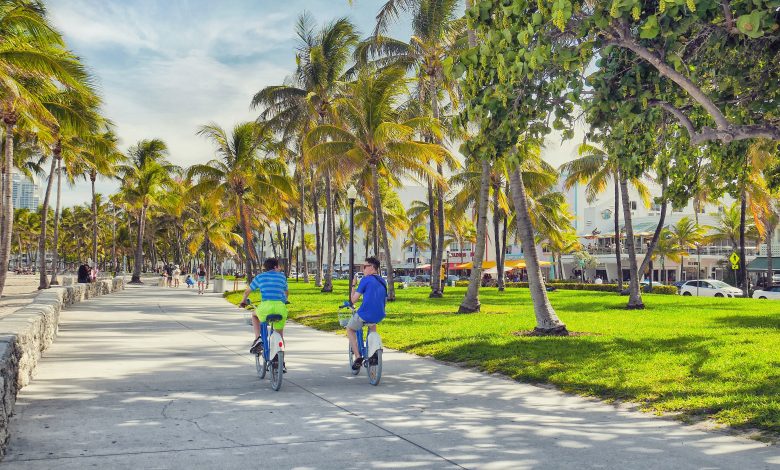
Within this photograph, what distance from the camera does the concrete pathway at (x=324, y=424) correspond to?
202 inches

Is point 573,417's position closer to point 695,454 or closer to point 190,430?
point 695,454

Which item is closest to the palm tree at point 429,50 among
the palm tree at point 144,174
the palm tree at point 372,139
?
the palm tree at point 372,139

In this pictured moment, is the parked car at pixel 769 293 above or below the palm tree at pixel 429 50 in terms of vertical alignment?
below

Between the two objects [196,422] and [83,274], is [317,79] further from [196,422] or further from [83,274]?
[196,422]

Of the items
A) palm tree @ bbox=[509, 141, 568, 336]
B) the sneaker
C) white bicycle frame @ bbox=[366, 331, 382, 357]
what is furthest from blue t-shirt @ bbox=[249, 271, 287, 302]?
palm tree @ bbox=[509, 141, 568, 336]

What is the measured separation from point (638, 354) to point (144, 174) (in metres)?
45.2

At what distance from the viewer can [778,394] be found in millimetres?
7379

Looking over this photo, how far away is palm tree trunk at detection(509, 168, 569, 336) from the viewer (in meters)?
13.9

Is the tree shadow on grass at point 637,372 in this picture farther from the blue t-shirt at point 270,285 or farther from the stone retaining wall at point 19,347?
the stone retaining wall at point 19,347

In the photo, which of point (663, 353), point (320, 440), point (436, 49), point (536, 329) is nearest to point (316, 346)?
point (536, 329)

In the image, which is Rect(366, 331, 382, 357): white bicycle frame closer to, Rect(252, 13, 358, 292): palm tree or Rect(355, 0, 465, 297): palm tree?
Rect(355, 0, 465, 297): palm tree

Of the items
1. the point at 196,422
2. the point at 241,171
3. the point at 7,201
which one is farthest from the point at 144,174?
the point at 196,422

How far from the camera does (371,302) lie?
8.44 m

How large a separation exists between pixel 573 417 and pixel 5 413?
16.9 feet
